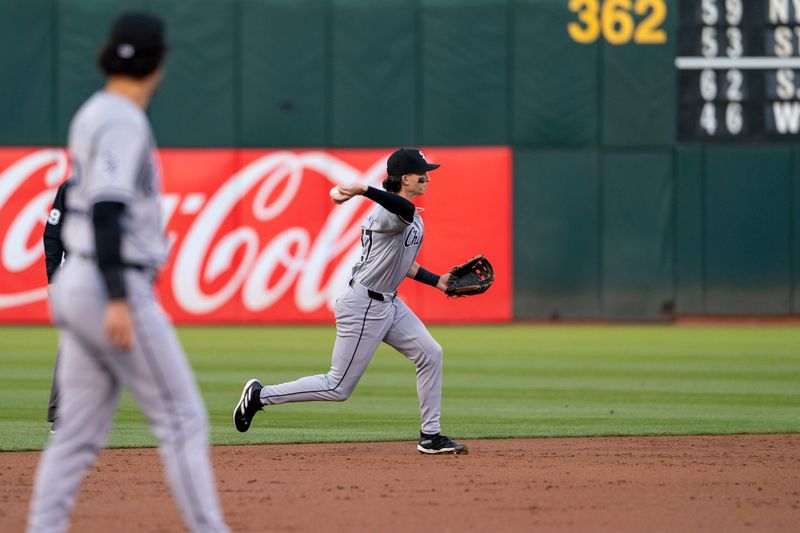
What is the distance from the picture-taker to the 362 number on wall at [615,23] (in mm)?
19562

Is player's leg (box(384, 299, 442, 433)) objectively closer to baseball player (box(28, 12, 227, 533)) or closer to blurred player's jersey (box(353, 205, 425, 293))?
blurred player's jersey (box(353, 205, 425, 293))

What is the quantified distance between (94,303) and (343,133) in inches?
622

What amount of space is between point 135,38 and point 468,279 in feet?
12.9

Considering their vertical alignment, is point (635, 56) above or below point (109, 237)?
above

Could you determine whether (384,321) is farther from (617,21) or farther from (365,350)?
(617,21)

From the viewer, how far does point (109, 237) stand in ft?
12.6

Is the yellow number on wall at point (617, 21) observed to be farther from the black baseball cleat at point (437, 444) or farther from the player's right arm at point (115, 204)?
the player's right arm at point (115, 204)

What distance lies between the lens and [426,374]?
24.0 feet

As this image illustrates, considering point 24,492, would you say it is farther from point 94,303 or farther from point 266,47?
point 266,47

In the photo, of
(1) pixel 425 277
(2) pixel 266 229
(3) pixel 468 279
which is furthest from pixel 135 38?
(2) pixel 266 229

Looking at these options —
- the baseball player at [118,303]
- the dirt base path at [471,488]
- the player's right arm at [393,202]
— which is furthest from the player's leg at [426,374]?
the baseball player at [118,303]

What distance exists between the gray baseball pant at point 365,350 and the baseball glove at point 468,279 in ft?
1.22

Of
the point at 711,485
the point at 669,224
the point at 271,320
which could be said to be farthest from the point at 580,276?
the point at 711,485

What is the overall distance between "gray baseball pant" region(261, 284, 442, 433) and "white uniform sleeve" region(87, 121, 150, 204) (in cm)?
334
